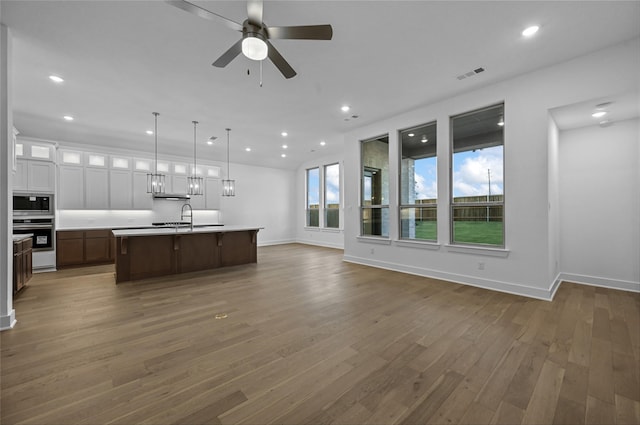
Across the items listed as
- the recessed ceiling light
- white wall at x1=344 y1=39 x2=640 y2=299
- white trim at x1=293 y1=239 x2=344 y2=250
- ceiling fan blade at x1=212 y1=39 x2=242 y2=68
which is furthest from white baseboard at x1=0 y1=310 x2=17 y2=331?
white trim at x1=293 y1=239 x2=344 y2=250

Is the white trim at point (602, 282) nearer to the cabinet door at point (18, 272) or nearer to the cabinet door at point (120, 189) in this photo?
the cabinet door at point (18, 272)

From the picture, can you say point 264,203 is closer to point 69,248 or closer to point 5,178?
point 69,248

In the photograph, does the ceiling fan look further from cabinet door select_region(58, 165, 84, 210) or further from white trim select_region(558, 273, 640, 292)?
cabinet door select_region(58, 165, 84, 210)

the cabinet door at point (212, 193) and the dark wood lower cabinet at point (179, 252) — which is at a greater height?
the cabinet door at point (212, 193)

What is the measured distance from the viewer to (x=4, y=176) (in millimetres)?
2674

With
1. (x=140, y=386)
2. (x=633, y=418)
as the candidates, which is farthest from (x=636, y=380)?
(x=140, y=386)

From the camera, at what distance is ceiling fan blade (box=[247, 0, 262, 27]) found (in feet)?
7.05

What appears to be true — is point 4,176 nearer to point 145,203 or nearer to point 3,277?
point 3,277

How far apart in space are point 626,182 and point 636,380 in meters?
3.70

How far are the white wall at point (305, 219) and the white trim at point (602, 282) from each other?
556 cm

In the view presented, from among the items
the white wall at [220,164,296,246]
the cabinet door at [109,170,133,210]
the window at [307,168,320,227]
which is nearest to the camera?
the cabinet door at [109,170,133,210]

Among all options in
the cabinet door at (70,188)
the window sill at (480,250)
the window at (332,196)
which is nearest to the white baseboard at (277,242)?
the window at (332,196)

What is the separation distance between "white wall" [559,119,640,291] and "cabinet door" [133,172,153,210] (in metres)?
9.72

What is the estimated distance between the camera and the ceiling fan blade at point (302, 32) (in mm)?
2191
